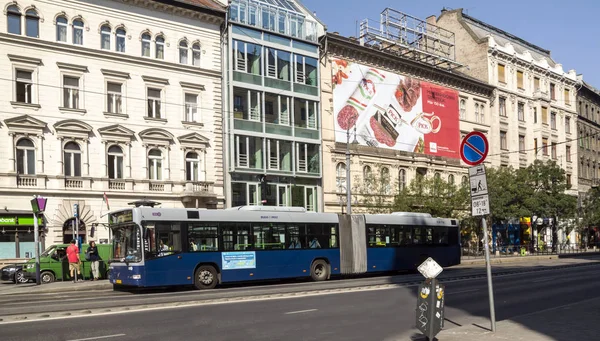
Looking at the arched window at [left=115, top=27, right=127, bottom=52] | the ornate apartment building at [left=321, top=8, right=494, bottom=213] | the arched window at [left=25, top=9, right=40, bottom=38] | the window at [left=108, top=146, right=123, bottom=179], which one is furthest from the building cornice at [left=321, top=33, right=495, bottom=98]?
the arched window at [left=25, top=9, right=40, bottom=38]

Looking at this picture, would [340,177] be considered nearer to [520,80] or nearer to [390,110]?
[390,110]

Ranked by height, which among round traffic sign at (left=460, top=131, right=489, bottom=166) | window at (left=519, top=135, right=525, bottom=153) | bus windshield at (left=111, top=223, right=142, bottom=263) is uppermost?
window at (left=519, top=135, right=525, bottom=153)

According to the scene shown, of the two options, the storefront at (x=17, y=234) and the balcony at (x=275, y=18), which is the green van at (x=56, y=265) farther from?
the balcony at (x=275, y=18)

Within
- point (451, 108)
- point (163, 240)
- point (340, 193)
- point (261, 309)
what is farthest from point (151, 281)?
point (451, 108)

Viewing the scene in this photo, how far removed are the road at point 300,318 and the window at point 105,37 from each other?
22.6 meters

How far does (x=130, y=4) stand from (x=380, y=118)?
2009cm

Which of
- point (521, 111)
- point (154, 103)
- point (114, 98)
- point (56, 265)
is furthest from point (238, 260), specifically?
point (521, 111)

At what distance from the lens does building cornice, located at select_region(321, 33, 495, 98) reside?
1807 inches

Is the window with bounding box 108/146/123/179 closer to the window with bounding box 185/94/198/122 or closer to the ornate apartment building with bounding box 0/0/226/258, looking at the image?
the ornate apartment building with bounding box 0/0/226/258

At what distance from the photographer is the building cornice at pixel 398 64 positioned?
4591 centimetres

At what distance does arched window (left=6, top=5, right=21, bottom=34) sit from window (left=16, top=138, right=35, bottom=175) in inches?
215

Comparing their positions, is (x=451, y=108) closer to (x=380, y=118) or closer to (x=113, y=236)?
(x=380, y=118)

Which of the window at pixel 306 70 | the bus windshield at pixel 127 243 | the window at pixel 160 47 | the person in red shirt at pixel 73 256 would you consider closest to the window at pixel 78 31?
the window at pixel 160 47

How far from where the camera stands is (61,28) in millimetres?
34250
